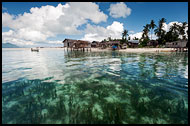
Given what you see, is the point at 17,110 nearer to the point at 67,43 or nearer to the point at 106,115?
the point at 106,115

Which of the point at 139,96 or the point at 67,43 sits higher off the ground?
the point at 67,43

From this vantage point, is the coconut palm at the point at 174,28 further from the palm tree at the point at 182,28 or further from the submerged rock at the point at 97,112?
the submerged rock at the point at 97,112

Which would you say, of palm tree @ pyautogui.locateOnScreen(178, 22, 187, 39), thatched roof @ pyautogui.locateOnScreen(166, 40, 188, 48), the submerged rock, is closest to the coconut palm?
palm tree @ pyautogui.locateOnScreen(178, 22, 187, 39)

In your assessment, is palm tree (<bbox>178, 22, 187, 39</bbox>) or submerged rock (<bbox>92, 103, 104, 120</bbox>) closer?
submerged rock (<bbox>92, 103, 104, 120</bbox>)

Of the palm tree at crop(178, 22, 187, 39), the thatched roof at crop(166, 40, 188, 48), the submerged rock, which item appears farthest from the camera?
the palm tree at crop(178, 22, 187, 39)

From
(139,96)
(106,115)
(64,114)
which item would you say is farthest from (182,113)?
(64,114)

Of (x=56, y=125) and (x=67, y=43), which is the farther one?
(x=67, y=43)

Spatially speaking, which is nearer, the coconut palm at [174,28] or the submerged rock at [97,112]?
the submerged rock at [97,112]

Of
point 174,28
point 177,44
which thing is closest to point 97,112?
point 177,44

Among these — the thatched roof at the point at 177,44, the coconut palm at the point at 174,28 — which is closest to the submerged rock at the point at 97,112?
the thatched roof at the point at 177,44

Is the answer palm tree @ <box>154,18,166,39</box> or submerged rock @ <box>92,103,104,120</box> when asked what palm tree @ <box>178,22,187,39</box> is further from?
submerged rock @ <box>92,103,104,120</box>

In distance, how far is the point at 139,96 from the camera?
4.72 meters

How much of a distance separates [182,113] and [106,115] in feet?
9.91

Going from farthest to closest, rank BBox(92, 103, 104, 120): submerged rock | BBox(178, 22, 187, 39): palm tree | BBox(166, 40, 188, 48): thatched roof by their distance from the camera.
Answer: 1. BBox(178, 22, 187, 39): palm tree
2. BBox(166, 40, 188, 48): thatched roof
3. BBox(92, 103, 104, 120): submerged rock
